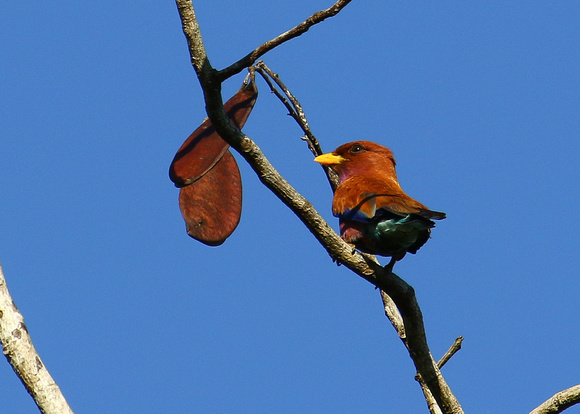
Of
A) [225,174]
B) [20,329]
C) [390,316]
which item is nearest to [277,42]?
[225,174]

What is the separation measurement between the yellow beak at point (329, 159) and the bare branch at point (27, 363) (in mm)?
2733

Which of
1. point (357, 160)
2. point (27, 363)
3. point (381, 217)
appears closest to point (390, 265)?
point (381, 217)

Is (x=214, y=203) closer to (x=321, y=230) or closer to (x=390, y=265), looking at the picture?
(x=321, y=230)

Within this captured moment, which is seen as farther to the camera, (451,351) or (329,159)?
(329,159)

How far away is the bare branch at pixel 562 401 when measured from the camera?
13.9ft

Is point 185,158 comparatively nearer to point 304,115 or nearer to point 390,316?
point 304,115

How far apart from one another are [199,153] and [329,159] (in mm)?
1745

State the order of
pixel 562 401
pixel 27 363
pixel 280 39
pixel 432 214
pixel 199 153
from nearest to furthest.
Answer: pixel 27 363, pixel 280 39, pixel 562 401, pixel 199 153, pixel 432 214

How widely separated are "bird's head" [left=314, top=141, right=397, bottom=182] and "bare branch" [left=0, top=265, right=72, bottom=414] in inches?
109

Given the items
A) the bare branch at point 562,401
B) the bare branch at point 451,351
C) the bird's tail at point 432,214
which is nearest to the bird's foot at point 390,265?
the bird's tail at point 432,214

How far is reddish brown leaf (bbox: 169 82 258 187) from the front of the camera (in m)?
4.46

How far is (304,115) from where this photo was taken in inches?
226

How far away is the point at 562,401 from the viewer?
4.25 meters

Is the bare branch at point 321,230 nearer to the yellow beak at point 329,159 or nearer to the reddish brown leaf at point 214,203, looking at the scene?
the reddish brown leaf at point 214,203
